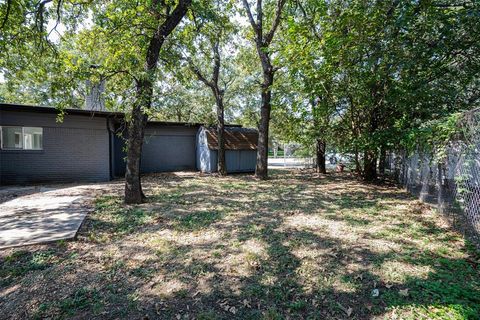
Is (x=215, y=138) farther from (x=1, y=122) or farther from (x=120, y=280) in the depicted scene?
(x=120, y=280)

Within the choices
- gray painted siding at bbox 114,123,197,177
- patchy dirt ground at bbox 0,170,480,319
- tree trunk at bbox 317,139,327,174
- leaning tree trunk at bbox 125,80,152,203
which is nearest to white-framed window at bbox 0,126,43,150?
gray painted siding at bbox 114,123,197,177

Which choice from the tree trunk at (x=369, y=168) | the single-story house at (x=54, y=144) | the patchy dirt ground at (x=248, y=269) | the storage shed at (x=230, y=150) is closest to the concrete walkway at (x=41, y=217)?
the patchy dirt ground at (x=248, y=269)

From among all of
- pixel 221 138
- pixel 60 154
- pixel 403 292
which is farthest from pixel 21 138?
pixel 403 292

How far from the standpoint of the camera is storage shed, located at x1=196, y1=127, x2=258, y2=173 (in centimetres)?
1390

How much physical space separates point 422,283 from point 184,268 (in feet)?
9.25

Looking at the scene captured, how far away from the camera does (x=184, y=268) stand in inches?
124

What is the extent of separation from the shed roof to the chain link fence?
922 cm

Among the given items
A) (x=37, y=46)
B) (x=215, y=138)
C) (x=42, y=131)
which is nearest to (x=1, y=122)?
(x=42, y=131)

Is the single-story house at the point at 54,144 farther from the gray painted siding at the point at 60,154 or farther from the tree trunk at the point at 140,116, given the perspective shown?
the tree trunk at the point at 140,116

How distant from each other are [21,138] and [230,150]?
30.0 ft

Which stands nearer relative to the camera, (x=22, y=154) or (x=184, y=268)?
(x=184, y=268)

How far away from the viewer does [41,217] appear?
5.04m

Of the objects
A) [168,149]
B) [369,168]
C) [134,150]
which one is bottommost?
[369,168]

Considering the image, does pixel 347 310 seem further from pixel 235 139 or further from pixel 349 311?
pixel 235 139
